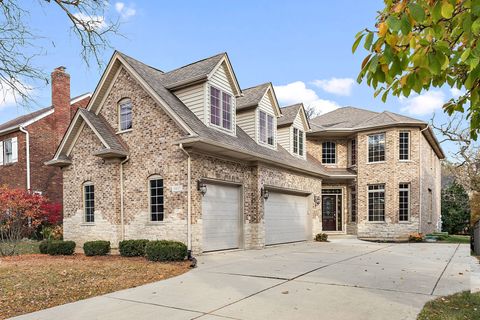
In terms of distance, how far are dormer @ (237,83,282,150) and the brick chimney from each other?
1232 centimetres

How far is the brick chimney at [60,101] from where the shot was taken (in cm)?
2306

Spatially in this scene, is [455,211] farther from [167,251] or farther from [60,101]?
[60,101]

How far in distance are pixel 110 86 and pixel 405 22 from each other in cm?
1376

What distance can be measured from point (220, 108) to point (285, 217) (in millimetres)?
6326

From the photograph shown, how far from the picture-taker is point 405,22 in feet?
8.69

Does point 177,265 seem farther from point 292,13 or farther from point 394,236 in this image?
point 394,236

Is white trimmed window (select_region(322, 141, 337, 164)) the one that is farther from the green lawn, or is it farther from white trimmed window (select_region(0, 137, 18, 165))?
white trimmed window (select_region(0, 137, 18, 165))

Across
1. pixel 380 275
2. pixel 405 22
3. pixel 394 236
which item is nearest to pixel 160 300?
pixel 380 275

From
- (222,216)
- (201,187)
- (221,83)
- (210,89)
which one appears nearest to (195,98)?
(210,89)

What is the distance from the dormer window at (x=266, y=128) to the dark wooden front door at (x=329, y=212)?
25.7 ft

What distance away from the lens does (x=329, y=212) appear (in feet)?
77.2

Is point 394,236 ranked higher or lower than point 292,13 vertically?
lower

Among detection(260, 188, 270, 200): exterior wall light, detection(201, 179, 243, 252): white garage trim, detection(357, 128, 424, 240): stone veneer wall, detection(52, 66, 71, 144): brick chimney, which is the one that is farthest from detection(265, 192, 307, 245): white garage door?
detection(52, 66, 71, 144): brick chimney

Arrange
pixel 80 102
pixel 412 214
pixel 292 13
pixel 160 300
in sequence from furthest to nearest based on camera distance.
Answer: pixel 80 102 < pixel 412 214 < pixel 292 13 < pixel 160 300
